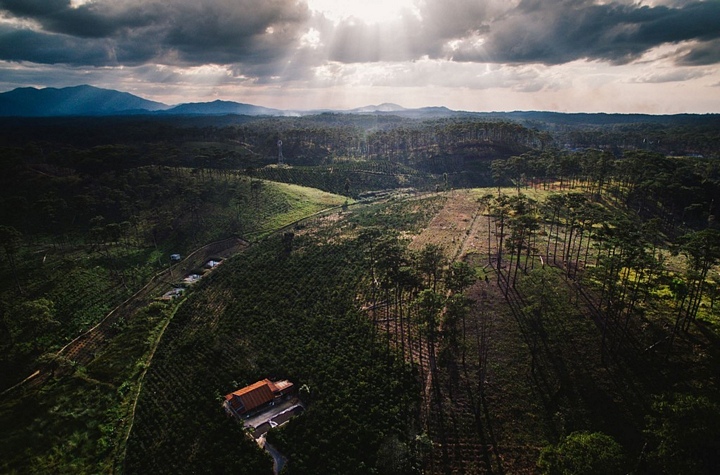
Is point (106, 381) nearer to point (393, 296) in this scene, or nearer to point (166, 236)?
point (393, 296)

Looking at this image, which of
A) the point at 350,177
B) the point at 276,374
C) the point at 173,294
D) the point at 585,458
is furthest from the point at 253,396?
the point at 350,177

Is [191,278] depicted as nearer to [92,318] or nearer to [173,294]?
[173,294]

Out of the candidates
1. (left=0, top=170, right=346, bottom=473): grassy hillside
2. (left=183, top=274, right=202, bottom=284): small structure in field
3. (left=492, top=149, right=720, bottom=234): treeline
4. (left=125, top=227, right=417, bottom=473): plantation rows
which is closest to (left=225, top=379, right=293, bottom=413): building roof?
(left=125, top=227, right=417, bottom=473): plantation rows

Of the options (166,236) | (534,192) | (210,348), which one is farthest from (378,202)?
(210,348)

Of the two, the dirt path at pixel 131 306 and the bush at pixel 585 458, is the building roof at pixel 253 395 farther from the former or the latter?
the dirt path at pixel 131 306

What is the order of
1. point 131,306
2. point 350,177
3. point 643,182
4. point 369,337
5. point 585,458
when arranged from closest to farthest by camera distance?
point 585,458
point 369,337
point 131,306
point 643,182
point 350,177
